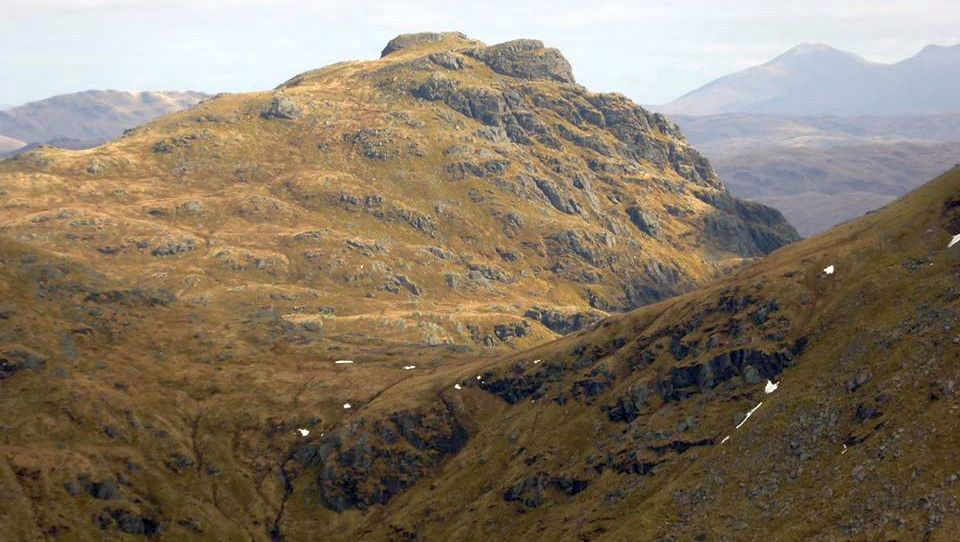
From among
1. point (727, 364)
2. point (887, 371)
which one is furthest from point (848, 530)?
point (727, 364)

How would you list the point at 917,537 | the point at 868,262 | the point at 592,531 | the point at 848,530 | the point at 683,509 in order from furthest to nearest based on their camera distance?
the point at 868,262 < the point at 592,531 < the point at 683,509 < the point at 848,530 < the point at 917,537

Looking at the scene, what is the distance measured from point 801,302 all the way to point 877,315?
1123 inches

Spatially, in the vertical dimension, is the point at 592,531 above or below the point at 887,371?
below

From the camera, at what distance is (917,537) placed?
11550 cm

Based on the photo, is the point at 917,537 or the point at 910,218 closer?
the point at 917,537

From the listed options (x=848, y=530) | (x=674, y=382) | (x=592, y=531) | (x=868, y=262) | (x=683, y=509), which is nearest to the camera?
(x=848, y=530)

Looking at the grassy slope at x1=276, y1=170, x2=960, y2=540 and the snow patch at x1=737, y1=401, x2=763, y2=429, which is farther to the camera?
the snow patch at x1=737, y1=401, x2=763, y2=429

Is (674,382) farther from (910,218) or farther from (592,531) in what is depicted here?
(910,218)

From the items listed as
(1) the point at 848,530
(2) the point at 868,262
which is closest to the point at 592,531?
(1) the point at 848,530

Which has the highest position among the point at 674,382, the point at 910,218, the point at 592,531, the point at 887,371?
the point at 910,218

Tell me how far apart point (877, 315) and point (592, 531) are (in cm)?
6669

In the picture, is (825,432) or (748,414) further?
(748,414)

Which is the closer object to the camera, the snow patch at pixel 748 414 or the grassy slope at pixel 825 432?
the grassy slope at pixel 825 432

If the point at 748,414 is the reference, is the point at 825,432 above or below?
above
